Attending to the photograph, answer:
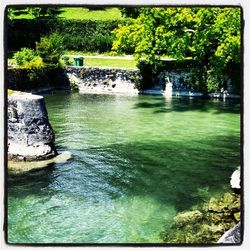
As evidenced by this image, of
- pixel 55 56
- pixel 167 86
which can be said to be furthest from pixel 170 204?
pixel 55 56

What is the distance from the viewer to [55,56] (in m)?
20.3

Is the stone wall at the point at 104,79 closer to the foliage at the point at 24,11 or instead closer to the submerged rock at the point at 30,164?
the foliage at the point at 24,11

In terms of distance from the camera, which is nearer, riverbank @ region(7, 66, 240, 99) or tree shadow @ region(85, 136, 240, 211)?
tree shadow @ region(85, 136, 240, 211)

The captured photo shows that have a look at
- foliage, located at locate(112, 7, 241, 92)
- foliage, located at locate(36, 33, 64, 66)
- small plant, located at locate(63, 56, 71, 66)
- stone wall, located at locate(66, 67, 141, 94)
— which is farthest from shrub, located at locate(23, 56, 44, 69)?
foliage, located at locate(112, 7, 241, 92)

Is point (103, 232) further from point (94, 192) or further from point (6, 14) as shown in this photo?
point (6, 14)

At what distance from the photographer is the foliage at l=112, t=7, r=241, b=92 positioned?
16.9 metres

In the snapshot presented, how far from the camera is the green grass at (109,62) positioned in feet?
69.3

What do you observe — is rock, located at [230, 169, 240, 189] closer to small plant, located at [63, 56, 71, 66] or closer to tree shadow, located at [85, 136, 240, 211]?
tree shadow, located at [85, 136, 240, 211]

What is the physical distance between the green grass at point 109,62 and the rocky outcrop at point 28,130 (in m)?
11.6

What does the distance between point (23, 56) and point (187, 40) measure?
235 inches

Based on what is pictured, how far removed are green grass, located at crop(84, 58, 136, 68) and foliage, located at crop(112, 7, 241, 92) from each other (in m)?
1.70

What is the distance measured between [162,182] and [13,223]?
11.4ft

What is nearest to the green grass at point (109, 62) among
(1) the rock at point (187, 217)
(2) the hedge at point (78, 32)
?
(2) the hedge at point (78, 32)

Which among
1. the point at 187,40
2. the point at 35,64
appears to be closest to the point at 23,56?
the point at 35,64
